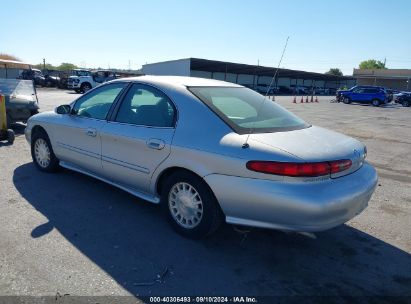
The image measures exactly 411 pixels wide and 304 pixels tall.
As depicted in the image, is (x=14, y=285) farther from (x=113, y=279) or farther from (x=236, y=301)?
(x=236, y=301)

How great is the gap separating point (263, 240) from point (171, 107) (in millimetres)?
1690

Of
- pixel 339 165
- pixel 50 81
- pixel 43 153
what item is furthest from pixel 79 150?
pixel 50 81

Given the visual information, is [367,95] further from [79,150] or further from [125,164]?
[125,164]

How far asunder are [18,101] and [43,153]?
15.7 ft

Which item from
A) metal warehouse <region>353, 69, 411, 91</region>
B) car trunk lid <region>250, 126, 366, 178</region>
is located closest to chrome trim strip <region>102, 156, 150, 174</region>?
car trunk lid <region>250, 126, 366, 178</region>

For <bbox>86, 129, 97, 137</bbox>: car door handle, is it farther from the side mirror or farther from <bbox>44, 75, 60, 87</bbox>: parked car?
<bbox>44, 75, 60, 87</bbox>: parked car

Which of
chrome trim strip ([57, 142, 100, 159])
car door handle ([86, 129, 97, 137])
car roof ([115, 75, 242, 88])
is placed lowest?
chrome trim strip ([57, 142, 100, 159])

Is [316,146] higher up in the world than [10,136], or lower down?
higher up

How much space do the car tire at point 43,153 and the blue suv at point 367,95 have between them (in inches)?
Result: 1305

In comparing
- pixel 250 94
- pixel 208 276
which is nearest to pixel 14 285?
pixel 208 276

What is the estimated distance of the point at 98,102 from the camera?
4.82 meters

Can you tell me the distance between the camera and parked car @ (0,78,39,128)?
9.41 meters

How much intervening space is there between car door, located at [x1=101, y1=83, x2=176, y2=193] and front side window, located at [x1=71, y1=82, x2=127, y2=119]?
0.79 feet

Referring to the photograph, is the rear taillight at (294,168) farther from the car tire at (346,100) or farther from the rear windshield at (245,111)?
the car tire at (346,100)
